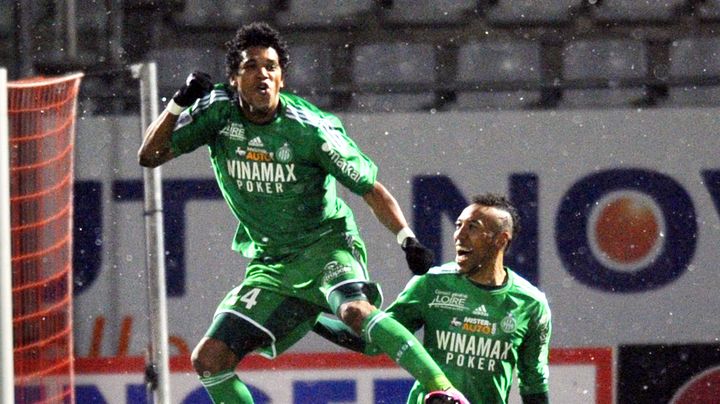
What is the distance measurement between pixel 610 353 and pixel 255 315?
7.66 ft

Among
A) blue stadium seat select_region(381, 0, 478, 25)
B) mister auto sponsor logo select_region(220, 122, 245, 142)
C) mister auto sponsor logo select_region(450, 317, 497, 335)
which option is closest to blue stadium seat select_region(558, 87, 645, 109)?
blue stadium seat select_region(381, 0, 478, 25)

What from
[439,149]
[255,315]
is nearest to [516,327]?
[255,315]

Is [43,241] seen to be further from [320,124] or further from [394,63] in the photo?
[320,124]

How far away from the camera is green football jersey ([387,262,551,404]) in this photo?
492 centimetres

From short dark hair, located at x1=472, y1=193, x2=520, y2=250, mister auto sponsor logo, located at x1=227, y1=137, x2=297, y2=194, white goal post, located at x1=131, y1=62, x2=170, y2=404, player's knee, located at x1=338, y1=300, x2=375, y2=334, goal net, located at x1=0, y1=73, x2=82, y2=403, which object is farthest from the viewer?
goal net, located at x1=0, y1=73, x2=82, y2=403

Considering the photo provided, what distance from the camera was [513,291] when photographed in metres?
5.03

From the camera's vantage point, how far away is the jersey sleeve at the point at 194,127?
15.8 ft

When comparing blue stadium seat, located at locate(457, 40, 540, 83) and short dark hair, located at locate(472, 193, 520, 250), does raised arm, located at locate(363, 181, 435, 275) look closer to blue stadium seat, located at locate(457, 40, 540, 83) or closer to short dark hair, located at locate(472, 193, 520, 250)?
short dark hair, located at locate(472, 193, 520, 250)

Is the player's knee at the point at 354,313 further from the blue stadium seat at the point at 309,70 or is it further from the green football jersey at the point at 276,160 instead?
the blue stadium seat at the point at 309,70

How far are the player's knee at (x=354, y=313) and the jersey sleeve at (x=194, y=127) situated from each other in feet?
2.07

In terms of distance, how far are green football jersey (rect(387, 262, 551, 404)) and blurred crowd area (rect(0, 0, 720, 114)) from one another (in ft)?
6.10

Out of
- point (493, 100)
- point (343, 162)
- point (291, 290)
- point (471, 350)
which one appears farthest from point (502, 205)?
point (493, 100)

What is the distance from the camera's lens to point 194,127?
15.8ft

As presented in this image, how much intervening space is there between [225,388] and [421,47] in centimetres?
248
